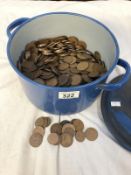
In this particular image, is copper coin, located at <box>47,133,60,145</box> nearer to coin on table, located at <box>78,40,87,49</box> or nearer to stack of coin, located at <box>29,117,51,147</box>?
stack of coin, located at <box>29,117,51,147</box>

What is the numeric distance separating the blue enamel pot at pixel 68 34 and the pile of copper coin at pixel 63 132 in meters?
0.03

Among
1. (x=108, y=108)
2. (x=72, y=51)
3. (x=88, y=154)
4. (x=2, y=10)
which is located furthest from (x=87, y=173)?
(x=2, y=10)

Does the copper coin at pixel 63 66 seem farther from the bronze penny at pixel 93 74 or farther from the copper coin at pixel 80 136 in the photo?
the copper coin at pixel 80 136

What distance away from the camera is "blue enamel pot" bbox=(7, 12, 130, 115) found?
594 mm

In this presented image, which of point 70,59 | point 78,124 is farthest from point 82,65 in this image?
point 78,124

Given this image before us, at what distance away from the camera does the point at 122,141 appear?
641 millimetres

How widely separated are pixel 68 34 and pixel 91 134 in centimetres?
29

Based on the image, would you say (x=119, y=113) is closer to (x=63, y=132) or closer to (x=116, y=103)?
(x=116, y=103)

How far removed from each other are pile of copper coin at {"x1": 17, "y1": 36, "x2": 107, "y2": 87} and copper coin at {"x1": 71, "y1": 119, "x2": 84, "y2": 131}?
10 cm

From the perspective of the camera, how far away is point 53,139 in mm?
655

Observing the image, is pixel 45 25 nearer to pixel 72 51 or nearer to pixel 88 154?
pixel 72 51

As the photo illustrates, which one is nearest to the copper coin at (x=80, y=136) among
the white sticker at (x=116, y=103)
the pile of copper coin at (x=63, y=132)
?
the pile of copper coin at (x=63, y=132)

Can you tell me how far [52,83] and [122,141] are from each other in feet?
0.70

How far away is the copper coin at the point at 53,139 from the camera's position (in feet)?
2.14
